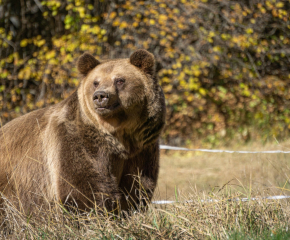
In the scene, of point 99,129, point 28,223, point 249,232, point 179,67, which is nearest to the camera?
point 249,232

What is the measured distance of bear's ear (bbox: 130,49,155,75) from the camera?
378 centimetres

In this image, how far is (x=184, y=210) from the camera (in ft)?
9.77

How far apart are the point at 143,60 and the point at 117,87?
40cm

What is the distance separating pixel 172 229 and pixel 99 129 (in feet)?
4.10

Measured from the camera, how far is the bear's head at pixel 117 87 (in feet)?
11.4

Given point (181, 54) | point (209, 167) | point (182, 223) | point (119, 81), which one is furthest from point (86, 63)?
point (181, 54)

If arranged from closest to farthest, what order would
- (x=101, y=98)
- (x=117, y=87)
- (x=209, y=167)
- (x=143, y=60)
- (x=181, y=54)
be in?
(x=101, y=98), (x=117, y=87), (x=143, y=60), (x=209, y=167), (x=181, y=54)

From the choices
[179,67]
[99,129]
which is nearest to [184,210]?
[99,129]

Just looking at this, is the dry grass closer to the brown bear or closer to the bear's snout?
the brown bear

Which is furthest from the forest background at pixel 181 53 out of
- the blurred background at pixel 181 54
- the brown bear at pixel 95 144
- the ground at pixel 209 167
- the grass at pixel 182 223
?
the grass at pixel 182 223

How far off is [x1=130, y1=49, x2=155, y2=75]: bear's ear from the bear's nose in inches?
22.6

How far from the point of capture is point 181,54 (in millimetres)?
9039

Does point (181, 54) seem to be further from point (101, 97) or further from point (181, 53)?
point (101, 97)

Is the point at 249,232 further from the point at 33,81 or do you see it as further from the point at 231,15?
the point at 33,81
